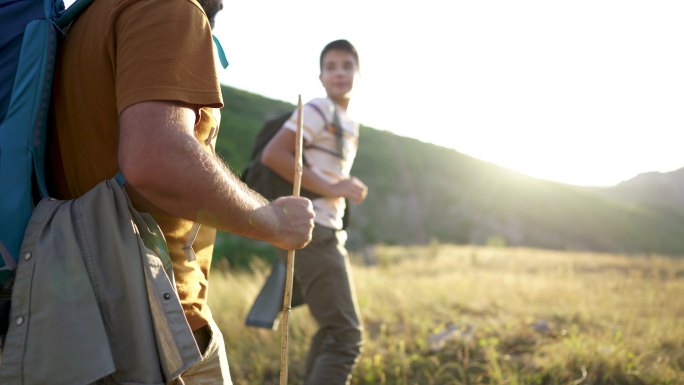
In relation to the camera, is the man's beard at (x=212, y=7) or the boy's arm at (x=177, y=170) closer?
the boy's arm at (x=177, y=170)

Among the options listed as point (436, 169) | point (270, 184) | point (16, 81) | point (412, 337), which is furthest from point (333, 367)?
point (436, 169)

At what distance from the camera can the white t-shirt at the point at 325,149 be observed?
357 centimetres

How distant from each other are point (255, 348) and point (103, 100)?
405 cm

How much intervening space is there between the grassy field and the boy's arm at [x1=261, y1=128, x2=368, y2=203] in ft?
4.82

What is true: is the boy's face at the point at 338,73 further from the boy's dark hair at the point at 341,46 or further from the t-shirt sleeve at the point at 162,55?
the t-shirt sleeve at the point at 162,55

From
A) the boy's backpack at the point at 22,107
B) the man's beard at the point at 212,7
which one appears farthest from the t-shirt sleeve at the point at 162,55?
the man's beard at the point at 212,7

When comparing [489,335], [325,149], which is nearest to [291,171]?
[325,149]

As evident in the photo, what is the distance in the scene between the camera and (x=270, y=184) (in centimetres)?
380

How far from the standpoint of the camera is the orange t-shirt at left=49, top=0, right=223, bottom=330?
1.53 m

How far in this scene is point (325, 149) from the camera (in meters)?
3.66

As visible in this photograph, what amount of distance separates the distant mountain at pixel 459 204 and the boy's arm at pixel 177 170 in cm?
4038

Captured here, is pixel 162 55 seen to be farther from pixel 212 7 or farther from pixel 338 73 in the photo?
pixel 338 73

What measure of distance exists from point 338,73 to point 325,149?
0.54m

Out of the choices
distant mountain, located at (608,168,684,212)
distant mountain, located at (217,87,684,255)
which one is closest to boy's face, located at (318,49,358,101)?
distant mountain, located at (217,87,684,255)
